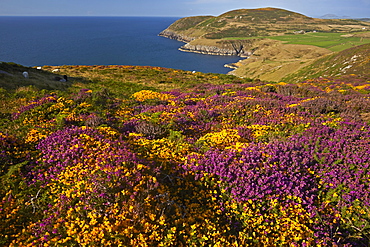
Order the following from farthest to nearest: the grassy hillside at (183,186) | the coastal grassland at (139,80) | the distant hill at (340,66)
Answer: the distant hill at (340,66)
the coastal grassland at (139,80)
the grassy hillside at (183,186)

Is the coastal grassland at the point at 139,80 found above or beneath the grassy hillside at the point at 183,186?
above

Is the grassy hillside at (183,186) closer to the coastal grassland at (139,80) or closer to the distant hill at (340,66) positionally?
the coastal grassland at (139,80)

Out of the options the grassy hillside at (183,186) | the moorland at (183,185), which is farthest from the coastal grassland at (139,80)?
the moorland at (183,185)

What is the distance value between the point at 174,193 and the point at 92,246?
8.77 ft

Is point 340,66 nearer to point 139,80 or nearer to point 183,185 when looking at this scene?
point 139,80

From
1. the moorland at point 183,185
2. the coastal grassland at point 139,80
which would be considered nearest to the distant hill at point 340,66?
the coastal grassland at point 139,80

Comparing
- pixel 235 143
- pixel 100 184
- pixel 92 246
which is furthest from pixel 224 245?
pixel 235 143

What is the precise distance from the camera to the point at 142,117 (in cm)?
1288

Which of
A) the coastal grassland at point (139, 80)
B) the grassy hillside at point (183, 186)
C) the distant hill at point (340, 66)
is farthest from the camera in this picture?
the distant hill at point (340, 66)

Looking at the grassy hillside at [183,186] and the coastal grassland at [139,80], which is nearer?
the grassy hillside at [183,186]

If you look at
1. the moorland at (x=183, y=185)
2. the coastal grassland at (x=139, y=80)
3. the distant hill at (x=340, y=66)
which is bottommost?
the moorland at (x=183, y=185)

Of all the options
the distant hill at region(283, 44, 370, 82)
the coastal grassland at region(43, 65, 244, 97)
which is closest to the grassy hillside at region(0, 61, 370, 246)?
the coastal grassland at region(43, 65, 244, 97)

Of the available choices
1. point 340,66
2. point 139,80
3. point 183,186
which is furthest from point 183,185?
point 340,66

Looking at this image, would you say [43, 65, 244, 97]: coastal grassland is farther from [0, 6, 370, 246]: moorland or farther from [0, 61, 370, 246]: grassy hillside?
[0, 6, 370, 246]: moorland
